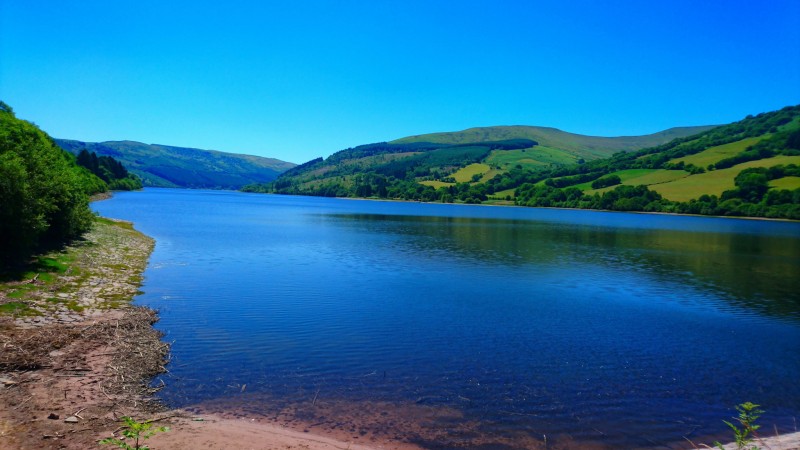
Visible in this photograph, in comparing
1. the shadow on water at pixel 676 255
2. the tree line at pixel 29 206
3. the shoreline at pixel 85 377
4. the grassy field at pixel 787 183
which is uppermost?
the grassy field at pixel 787 183

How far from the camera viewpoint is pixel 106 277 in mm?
29078

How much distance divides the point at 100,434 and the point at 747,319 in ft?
100.0

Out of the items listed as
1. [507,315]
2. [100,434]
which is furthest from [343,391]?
[507,315]

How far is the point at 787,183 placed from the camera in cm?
15312

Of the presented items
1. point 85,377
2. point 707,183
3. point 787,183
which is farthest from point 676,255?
point 707,183

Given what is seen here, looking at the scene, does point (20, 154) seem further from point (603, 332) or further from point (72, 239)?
point (603, 332)

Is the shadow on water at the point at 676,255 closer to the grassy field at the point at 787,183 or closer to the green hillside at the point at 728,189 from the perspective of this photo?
the green hillside at the point at 728,189

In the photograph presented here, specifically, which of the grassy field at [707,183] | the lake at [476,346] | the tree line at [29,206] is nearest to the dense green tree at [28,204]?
the tree line at [29,206]

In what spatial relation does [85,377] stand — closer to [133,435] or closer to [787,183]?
[133,435]

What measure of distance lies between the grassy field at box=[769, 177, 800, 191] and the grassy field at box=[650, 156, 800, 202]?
1100 centimetres

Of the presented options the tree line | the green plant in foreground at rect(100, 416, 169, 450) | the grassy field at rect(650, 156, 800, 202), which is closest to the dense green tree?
the tree line

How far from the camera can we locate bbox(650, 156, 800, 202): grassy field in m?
165

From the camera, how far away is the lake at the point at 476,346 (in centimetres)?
1382

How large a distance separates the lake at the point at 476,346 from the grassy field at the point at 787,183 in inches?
5286
